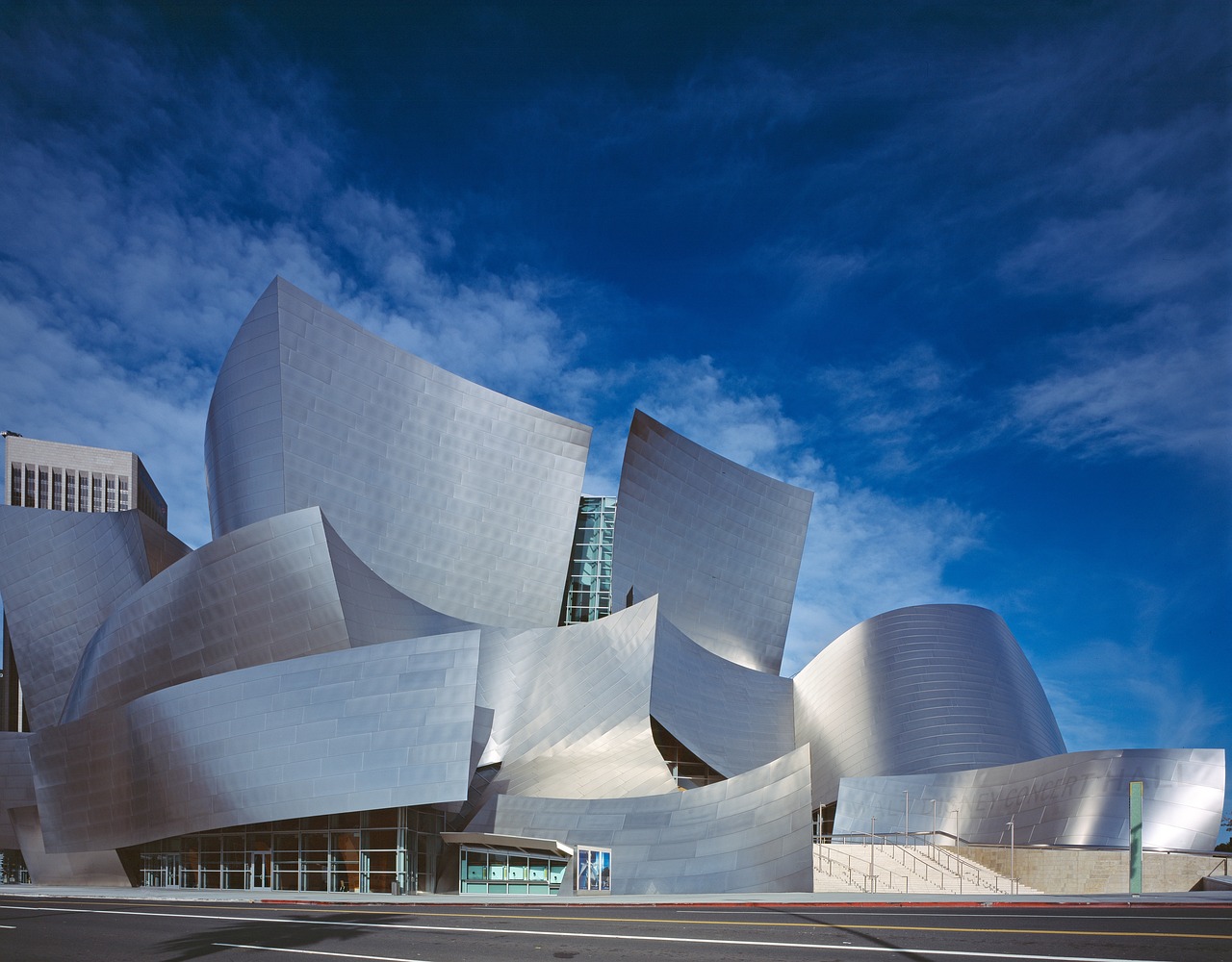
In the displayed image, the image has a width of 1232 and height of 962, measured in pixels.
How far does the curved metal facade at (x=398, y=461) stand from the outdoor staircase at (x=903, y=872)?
14.2 metres

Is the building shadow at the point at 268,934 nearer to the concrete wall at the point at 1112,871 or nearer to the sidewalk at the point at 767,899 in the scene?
the sidewalk at the point at 767,899

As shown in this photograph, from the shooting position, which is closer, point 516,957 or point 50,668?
point 516,957

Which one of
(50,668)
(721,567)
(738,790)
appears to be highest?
(721,567)

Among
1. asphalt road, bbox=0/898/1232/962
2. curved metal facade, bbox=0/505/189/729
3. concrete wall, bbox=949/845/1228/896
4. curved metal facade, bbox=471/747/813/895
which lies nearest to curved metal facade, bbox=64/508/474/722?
curved metal facade, bbox=471/747/813/895

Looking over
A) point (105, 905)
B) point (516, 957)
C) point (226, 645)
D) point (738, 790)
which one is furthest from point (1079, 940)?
point (226, 645)

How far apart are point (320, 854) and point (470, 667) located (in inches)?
229

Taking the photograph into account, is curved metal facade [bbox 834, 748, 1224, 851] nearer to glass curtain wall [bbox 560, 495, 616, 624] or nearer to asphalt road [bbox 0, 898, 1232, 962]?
asphalt road [bbox 0, 898, 1232, 962]

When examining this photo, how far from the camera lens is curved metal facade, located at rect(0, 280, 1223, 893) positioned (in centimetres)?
2128

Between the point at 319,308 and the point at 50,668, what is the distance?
16.4 m

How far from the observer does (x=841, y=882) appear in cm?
2355

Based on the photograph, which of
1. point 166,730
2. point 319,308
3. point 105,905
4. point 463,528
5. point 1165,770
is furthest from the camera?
point 463,528

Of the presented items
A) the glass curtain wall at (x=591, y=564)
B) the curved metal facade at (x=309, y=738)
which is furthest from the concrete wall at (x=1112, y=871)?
the glass curtain wall at (x=591, y=564)

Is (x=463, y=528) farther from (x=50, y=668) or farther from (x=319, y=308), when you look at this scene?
(x=50, y=668)

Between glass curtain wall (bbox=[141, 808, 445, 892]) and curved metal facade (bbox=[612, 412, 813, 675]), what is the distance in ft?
51.6
